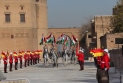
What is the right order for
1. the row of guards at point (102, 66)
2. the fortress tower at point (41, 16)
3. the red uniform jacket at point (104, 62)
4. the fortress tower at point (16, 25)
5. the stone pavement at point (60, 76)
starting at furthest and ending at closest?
the fortress tower at point (41, 16) < the fortress tower at point (16, 25) < the stone pavement at point (60, 76) < the red uniform jacket at point (104, 62) < the row of guards at point (102, 66)

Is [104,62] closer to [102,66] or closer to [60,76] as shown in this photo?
[102,66]

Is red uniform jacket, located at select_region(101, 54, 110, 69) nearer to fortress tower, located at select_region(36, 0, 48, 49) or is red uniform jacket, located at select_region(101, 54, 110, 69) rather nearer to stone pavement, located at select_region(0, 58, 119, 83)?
stone pavement, located at select_region(0, 58, 119, 83)

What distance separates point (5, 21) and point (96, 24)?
56.0 ft

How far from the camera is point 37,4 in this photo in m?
83.9

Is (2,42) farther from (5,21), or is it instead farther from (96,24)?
(96,24)

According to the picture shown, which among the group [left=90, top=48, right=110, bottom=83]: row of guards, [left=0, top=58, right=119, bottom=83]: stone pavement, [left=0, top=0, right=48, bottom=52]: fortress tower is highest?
[left=0, top=0, right=48, bottom=52]: fortress tower

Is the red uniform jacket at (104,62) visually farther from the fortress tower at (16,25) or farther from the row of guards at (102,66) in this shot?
the fortress tower at (16,25)

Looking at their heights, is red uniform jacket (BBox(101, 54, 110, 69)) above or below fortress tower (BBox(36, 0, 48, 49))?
below

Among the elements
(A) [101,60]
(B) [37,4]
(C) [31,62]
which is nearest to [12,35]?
(B) [37,4]

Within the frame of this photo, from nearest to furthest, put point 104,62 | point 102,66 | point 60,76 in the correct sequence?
point 102,66, point 104,62, point 60,76

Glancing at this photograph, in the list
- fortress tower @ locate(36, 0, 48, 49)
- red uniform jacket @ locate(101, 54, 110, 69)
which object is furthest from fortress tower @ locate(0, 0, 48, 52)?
red uniform jacket @ locate(101, 54, 110, 69)

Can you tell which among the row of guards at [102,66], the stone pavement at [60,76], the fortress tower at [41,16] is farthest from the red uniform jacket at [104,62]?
the fortress tower at [41,16]

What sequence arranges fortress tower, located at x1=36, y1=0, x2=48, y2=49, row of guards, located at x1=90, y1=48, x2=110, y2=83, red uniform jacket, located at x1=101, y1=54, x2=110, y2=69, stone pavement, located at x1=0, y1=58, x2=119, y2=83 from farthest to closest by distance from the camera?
fortress tower, located at x1=36, y1=0, x2=48, y2=49 → stone pavement, located at x1=0, y1=58, x2=119, y2=83 → red uniform jacket, located at x1=101, y1=54, x2=110, y2=69 → row of guards, located at x1=90, y1=48, x2=110, y2=83

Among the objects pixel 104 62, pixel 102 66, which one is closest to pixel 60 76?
pixel 104 62
